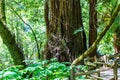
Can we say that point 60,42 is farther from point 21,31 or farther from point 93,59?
point 21,31

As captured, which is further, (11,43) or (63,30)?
(63,30)

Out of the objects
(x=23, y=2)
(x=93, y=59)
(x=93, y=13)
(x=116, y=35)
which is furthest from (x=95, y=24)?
(x=23, y=2)

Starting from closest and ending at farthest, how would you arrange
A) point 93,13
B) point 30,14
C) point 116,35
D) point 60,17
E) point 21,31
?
1. point 60,17
2. point 93,13
3. point 116,35
4. point 30,14
5. point 21,31

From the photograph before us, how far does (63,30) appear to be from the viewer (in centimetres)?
716

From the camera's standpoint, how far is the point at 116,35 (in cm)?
963

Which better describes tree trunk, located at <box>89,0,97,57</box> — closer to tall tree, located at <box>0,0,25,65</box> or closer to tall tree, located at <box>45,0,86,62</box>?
tall tree, located at <box>45,0,86,62</box>

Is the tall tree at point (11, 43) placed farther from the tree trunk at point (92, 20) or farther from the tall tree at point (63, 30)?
the tree trunk at point (92, 20)

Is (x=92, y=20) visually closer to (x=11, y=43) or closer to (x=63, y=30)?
(x=63, y=30)

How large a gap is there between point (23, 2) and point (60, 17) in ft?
9.95

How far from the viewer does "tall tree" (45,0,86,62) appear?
7.09 metres

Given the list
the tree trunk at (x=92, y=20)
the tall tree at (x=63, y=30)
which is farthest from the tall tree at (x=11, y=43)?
the tree trunk at (x=92, y=20)

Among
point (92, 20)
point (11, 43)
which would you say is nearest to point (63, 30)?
point (92, 20)

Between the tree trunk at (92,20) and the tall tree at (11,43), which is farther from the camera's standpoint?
the tree trunk at (92,20)

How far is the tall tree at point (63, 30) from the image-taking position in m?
7.09
